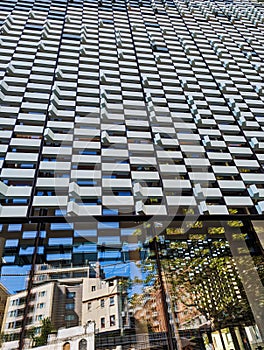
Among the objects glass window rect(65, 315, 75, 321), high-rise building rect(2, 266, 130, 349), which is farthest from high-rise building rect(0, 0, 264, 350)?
glass window rect(65, 315, 75, 321)

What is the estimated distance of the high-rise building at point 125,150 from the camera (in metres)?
4.73

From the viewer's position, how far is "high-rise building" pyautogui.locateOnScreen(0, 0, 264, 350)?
4.73 meters

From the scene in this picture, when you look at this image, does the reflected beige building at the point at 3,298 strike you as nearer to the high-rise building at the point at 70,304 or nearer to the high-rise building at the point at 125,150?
the high-rise building at the point at 70,304

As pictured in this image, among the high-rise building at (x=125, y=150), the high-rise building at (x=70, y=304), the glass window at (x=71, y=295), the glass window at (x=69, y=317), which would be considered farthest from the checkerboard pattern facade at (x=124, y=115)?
the glass window at (x=69, y=317)

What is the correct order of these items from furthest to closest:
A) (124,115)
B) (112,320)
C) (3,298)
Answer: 1. (124,115)
2. (112,320)
3. (3,298)

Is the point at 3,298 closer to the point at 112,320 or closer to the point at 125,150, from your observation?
the point at 112,320

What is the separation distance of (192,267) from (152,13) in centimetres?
1085

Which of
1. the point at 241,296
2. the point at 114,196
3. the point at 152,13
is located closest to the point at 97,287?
the point at 114,196

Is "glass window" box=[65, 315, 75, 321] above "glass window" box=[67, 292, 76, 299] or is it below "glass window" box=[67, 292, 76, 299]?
below

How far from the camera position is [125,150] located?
5.95 metres

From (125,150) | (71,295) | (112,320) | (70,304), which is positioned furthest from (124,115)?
(112,320)

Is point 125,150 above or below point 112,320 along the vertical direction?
above

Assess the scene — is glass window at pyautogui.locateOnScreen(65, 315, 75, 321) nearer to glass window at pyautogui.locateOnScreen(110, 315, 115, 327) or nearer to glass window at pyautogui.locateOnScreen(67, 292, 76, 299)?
glass window at pyautogui.locateOnScreen(67, 292, 76, 299)

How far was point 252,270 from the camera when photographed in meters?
5.20
